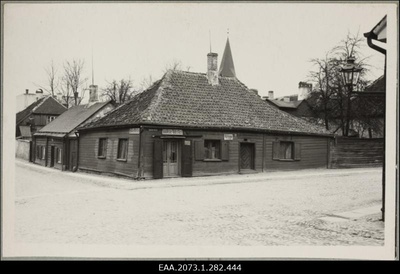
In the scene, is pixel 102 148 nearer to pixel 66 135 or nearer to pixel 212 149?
pixel 66 135

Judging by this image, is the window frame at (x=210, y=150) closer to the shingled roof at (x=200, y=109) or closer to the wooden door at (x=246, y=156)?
the shingled roof at (x=200, y=109)

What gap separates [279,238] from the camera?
7.46 metres

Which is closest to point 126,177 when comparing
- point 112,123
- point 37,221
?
point 112,123

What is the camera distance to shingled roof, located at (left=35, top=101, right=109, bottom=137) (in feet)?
70.8

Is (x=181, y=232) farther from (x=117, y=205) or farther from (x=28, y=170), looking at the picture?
(x=28, y=170)

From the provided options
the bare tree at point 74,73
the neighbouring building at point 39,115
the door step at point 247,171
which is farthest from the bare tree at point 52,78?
the door step at point 247,171

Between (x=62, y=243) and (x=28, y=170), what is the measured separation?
2.93 meters

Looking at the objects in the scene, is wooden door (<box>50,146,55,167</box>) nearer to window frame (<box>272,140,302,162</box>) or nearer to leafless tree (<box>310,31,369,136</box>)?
window frame (<box>272,140,302,162</box>)

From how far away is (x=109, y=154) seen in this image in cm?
1856

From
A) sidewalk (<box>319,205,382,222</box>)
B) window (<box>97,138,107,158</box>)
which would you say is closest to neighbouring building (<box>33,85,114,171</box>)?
window (<box>97,138,107,158</box>)

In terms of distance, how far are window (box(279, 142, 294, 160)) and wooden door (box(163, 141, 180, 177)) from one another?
18.3 ft

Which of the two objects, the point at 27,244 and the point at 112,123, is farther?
the point at 112,123

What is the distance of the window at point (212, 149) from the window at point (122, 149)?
3.48 metres
